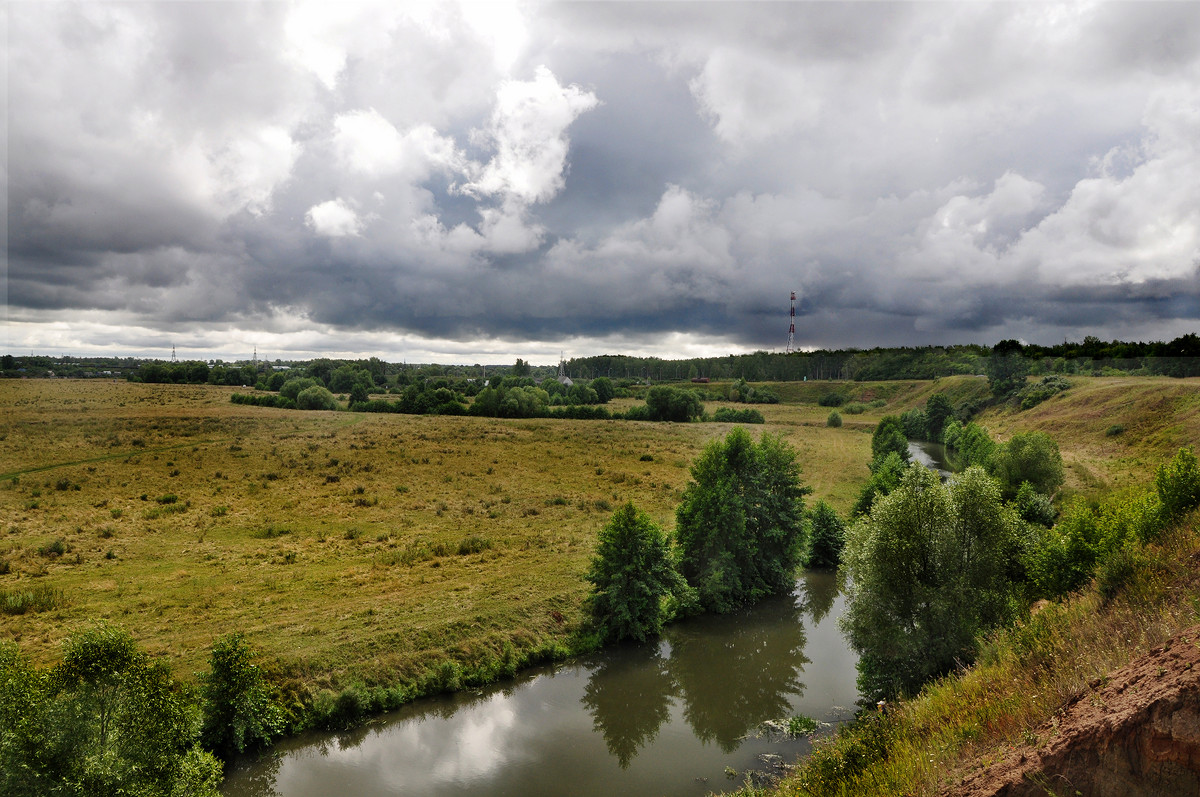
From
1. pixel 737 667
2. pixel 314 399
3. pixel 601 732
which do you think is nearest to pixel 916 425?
pixel 737 667

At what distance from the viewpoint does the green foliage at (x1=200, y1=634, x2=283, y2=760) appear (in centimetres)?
1966

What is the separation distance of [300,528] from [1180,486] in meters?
48.5

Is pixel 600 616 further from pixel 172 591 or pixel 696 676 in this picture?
pixel 172 591

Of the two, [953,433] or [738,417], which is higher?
[738,417]

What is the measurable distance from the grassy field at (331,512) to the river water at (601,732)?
2813 millimetres

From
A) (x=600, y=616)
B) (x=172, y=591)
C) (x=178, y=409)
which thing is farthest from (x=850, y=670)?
(x=178, y=409)

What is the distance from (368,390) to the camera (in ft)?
404

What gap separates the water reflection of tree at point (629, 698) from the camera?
21859 millimetres

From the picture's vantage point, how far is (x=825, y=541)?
4128cm

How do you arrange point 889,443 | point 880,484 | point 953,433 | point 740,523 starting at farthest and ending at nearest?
point 953,433 → point 889,443 → point 880,484 → point 740,523

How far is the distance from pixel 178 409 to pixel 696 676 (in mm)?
76578

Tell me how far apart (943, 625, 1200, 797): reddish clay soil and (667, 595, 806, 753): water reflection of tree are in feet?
44.5

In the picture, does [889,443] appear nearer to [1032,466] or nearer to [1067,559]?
[1032,466]

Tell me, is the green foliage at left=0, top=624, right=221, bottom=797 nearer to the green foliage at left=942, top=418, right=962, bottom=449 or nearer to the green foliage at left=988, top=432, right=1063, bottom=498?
the green foliage at left=988, top=432, right=1063, bottom=498
